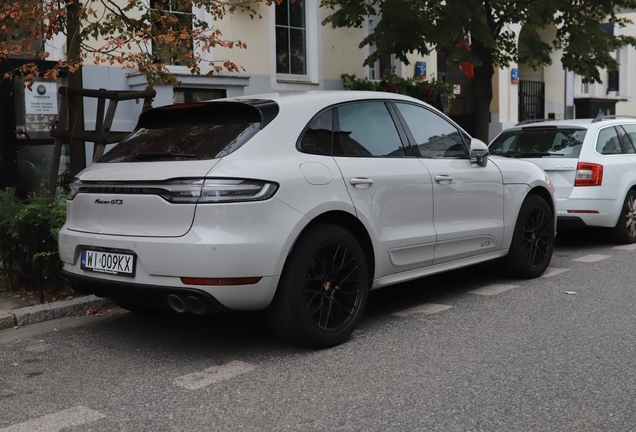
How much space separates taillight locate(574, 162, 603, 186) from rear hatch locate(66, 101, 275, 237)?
500 cm

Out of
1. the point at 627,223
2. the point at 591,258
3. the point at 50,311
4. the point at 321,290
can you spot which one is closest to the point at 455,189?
the point at 321,290

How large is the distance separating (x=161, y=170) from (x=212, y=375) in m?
1.24

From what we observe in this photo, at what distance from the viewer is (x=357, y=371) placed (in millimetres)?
4539

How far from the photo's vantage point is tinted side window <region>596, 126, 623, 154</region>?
30.0 feet

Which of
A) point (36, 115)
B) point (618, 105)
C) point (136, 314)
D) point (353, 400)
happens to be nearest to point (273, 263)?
point (353, 400)

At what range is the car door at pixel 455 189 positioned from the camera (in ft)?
19.6

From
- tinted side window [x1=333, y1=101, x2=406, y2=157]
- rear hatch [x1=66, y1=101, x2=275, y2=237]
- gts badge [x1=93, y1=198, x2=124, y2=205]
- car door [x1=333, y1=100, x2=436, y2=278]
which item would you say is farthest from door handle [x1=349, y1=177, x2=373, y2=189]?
gts badge [x1=93, y1=198, x2=124, y2=205]

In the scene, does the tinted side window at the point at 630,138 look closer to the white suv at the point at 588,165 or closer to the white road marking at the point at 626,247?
the white suv at the point at 588,165

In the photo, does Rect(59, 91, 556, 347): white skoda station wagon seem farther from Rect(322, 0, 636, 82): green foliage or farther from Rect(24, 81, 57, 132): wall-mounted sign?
Rect(322, 0, 636, 82): green foliage

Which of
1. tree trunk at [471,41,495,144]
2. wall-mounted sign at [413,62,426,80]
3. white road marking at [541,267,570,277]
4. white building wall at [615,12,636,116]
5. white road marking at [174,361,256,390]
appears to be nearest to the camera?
Answer: white road marking at [174,361,256,390]

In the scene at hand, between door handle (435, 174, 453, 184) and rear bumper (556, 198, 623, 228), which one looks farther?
rear bumper (556, 198, 623, 228)

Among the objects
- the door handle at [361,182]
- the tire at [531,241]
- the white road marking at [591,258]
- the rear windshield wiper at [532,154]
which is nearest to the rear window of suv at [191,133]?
the door handle at [361,182]

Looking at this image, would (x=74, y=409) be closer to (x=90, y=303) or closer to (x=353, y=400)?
(x=353, y=400)

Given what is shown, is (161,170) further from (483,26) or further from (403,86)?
(403,86)
